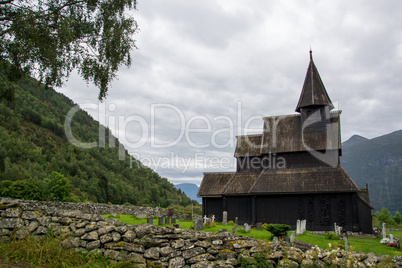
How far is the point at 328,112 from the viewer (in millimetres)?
29422

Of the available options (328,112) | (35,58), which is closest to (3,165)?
(35,58)

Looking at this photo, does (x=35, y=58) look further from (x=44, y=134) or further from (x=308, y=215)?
(x=44, y=134)

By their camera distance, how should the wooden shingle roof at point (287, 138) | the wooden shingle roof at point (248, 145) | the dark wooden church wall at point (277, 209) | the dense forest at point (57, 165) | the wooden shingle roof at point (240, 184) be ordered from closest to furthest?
the dark wooden church wall at point (277, 209) → the wooden shingle roof at point (240, 184) → the wooden shingle roof at point (287, 138) → the wooden shingle roof at point (248, 145) → the dense forest at point (57, 165)

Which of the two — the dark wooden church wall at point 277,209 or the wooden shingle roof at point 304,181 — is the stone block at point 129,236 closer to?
the wooden shingle roof at point 304,181

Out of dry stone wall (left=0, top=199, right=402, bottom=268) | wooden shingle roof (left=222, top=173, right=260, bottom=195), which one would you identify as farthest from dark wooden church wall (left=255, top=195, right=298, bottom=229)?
dry stone wall (left=0, top=199, right=402, bottom=268)

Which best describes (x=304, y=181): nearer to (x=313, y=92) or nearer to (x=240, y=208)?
(x=240, y=208)

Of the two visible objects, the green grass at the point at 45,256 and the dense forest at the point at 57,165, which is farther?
the dense forest at the point at 57,165

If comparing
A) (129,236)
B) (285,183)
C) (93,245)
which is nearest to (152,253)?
(129,236)

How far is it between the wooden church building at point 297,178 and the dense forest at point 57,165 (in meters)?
20.0

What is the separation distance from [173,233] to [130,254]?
1.29 metres

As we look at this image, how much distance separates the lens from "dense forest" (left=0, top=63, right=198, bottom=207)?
48.3 metres

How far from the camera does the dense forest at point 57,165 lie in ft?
159

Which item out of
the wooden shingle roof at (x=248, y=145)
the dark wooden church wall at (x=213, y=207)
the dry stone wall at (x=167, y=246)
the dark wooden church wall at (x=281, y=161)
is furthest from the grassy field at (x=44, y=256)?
the wooden shingle roof at (x=248, y=145)

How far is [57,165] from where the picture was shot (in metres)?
71.4
